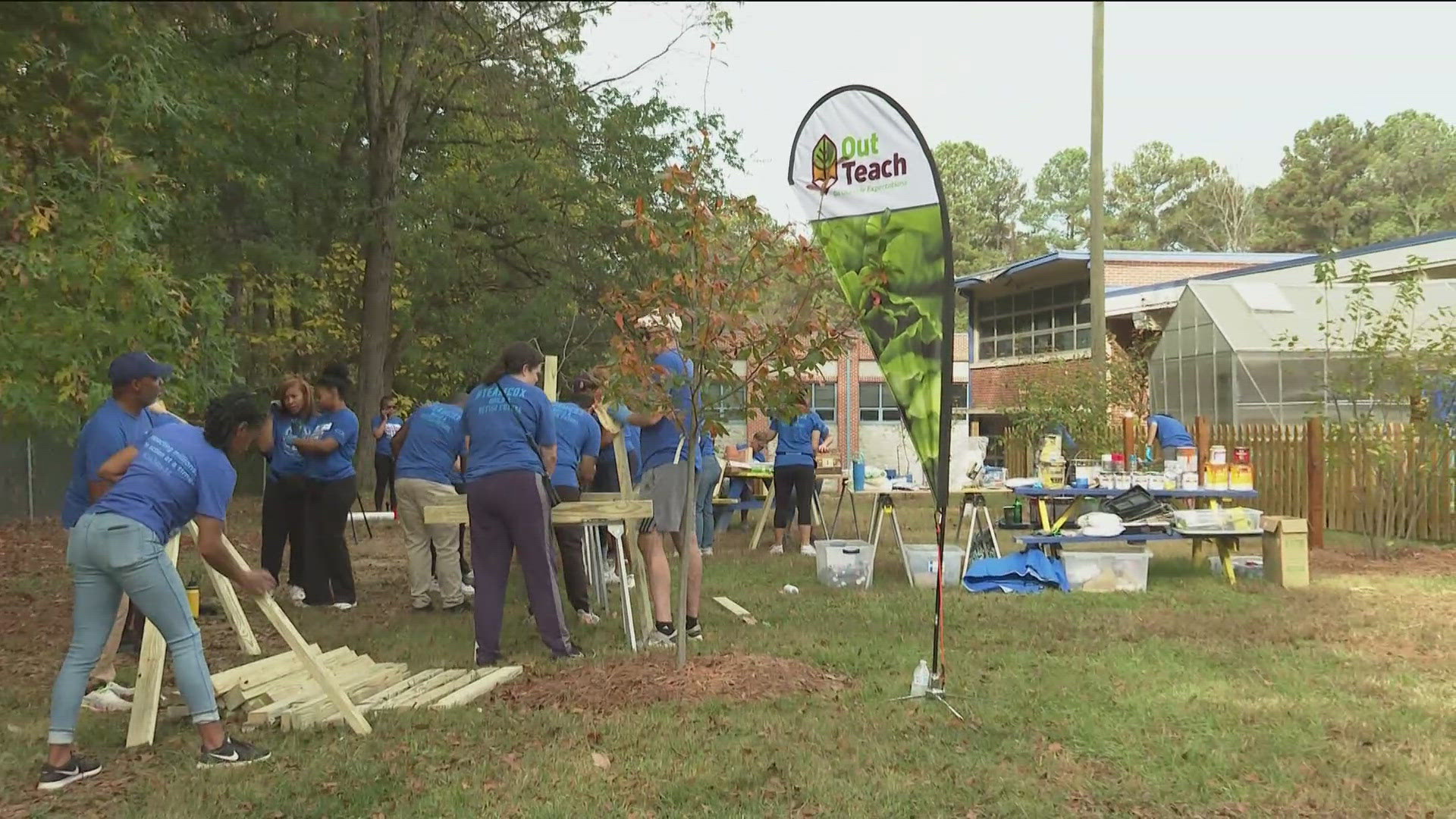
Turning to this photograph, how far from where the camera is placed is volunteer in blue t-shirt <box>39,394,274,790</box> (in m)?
4.14

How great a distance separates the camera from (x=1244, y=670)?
5.95m

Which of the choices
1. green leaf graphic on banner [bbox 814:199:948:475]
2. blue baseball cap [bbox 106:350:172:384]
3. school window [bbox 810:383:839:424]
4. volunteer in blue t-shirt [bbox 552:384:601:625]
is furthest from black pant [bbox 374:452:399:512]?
school window [bbox 810:383:839:424]

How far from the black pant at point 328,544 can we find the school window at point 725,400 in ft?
11.4

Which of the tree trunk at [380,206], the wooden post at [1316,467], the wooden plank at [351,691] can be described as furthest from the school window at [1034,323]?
the wooden plank at [351,691]

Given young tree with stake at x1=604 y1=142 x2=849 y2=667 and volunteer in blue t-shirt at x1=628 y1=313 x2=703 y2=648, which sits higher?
young tree with stake at x1=604 y1=142 x2=849 y2=667

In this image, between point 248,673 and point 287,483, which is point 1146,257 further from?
point 248,673

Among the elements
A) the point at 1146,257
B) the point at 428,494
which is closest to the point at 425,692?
the point at 428,494

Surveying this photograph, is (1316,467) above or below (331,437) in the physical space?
below

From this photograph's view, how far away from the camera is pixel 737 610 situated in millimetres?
7727

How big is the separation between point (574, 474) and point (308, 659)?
3134 mm

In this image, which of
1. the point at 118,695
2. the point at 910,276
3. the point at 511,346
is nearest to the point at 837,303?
the point at 910,276

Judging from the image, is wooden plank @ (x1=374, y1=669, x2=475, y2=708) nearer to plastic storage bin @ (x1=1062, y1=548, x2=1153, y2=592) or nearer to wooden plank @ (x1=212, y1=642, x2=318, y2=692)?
wooden plank @ (x1=212, y1=642, x2=318, y2=692)

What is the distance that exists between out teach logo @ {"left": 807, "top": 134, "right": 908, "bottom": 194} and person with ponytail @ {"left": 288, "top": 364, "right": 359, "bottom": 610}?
4.09 m

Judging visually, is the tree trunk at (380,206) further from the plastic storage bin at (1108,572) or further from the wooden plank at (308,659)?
the wooden plank at (308,659)
